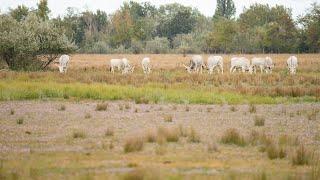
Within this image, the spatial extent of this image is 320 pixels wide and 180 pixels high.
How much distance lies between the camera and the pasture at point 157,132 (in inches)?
437

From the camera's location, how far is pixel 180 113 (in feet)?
71.8

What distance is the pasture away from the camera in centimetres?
1110

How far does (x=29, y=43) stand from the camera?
140 feet

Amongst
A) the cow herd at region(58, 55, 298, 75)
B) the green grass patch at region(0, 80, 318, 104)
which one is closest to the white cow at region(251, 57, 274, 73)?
the cow herd at region(58, 55, 298, 75)

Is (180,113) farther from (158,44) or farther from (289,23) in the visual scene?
(158,44)

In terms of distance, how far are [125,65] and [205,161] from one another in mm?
34205

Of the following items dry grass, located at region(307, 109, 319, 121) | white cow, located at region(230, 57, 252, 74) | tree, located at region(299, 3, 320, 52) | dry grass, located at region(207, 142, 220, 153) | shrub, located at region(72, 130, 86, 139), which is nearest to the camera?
dry grass, located at region(207, 142, 220, 153)

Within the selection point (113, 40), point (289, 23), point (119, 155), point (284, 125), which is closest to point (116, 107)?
point (284, 125)

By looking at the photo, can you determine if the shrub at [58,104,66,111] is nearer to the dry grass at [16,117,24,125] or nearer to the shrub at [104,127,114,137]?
the dry grass at [16,117,24,125]

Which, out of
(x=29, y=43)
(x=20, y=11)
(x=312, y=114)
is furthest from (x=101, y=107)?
(x=20, y=11)

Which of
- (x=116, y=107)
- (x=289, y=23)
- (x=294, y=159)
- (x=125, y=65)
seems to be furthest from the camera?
(x=289, y=23)

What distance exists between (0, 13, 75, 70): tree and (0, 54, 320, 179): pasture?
33.5 ft

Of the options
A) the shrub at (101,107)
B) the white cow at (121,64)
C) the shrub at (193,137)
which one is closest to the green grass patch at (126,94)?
the shrub at (101,107)

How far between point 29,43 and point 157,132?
29429 mm
